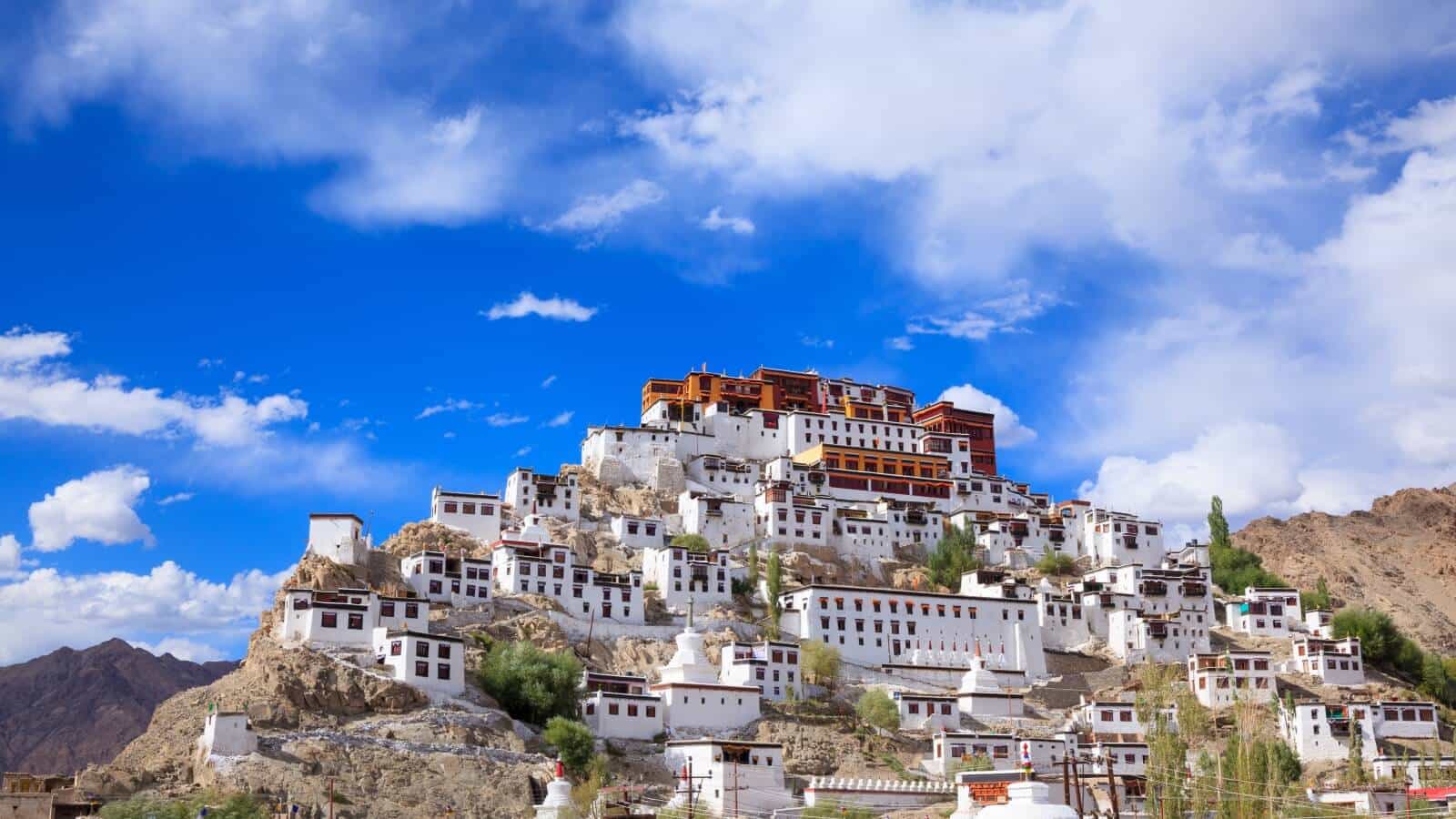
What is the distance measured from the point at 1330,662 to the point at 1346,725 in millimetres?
8969

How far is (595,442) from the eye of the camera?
9025cm

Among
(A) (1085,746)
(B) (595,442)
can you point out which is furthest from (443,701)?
(B) (595,442)

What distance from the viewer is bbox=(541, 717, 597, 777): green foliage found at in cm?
5434

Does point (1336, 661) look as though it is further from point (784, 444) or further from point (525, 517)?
point (525, 517)

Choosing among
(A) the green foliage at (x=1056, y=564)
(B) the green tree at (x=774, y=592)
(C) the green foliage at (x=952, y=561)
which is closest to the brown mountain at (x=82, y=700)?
(B) the green tree at (x=774, y=592)

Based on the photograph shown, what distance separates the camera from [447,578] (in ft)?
222

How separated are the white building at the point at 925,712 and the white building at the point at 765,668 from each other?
4.57 meters

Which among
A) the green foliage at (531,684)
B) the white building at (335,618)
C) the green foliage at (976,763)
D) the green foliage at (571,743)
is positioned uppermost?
the white building at (335,618)

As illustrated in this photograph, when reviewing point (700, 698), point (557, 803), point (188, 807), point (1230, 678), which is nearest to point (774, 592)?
point (700, 698)

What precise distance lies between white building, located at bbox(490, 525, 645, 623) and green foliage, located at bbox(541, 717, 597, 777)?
13428 mm

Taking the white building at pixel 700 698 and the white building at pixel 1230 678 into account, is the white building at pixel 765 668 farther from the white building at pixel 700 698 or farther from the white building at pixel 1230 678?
the white building at pixel 1230 678

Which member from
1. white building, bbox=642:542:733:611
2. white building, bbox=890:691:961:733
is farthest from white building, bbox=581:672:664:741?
white building, bbox=642:542:733:611

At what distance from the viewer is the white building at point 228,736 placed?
49.0 metres

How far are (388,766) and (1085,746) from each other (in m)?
29.8
